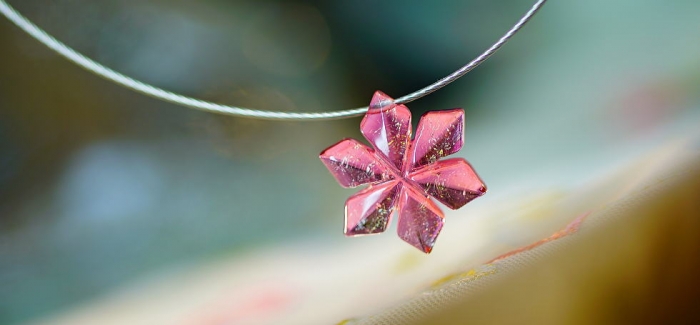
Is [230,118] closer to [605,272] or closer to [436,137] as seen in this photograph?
[436,137]

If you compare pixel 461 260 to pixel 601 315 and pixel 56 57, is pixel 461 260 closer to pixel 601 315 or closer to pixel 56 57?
pixel 601 315

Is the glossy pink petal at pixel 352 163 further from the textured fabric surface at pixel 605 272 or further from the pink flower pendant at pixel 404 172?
the textured fabric surface at pixel 605 272

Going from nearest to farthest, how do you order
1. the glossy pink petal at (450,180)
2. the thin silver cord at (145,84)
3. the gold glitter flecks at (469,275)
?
1. the thin silver cord at (145,84)
2. the glossy pink petal at (450,180)
3. the gold glitter flecks at (469,275)

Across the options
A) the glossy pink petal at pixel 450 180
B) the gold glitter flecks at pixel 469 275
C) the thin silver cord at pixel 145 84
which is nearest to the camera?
the thin silver cord at pixel 145 84

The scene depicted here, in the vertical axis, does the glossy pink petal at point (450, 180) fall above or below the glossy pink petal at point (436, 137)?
below

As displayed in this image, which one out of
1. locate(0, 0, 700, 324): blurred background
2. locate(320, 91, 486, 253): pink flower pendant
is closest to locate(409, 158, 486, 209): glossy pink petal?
locate(320, 91, 486, 253): pink flower pendant

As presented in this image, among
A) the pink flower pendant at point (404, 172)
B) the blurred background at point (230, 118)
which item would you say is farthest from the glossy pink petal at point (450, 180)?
the blurred background at point (230, 118)

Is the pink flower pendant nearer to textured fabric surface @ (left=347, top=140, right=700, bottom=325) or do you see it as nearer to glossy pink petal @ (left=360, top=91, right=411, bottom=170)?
glossy pink petal @ (left=360, top=91, right=411, bottom=170)

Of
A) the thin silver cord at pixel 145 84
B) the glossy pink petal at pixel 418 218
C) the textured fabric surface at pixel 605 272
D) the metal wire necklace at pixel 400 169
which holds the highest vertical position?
the thin silver cord at pixel 145 84

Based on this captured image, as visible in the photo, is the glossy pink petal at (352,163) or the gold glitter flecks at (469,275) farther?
the gold glitter flecks at (469,275)
